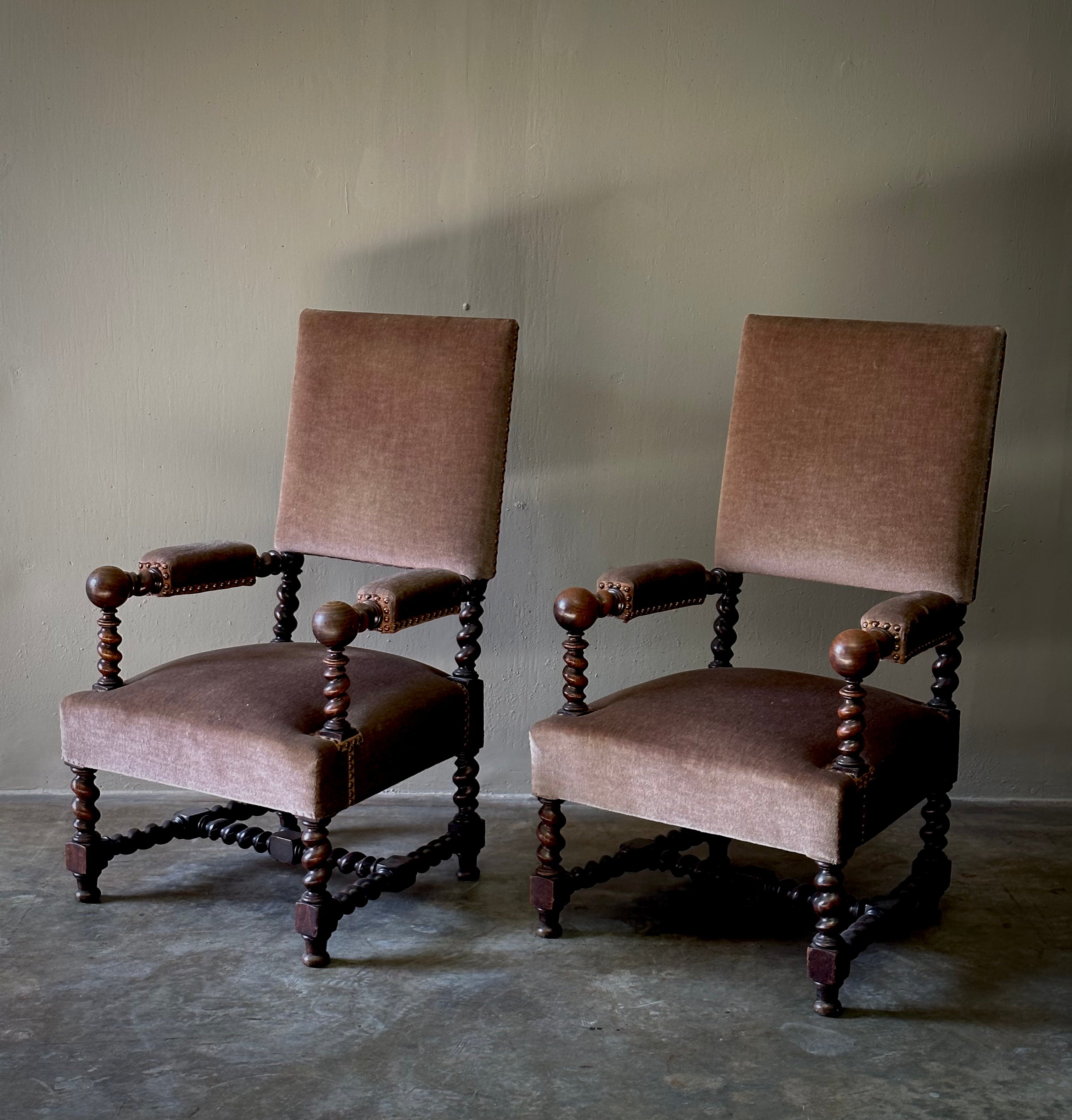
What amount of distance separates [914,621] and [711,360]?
1.21m

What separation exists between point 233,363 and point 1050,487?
217 centimetres

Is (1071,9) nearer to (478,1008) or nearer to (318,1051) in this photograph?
(478,1008)

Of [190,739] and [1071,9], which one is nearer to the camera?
[190,739]

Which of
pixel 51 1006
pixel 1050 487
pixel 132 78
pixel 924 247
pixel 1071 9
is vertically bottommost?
pixel 51 1006

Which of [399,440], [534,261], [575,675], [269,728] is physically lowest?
[269,728]

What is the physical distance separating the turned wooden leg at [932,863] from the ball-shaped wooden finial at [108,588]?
177cm

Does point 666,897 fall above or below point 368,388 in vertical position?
below

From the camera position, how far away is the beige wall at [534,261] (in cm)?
345

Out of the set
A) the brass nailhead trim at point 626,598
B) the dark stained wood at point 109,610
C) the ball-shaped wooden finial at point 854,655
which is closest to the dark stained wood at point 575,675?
the brass nailhead trim at point 626,598

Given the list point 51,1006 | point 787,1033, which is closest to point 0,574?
point 51,1006

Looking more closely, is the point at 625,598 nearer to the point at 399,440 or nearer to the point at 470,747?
the point at 470,747

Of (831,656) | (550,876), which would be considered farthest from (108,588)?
(831,656)

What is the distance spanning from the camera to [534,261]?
3561 mm

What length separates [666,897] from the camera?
3084mm
